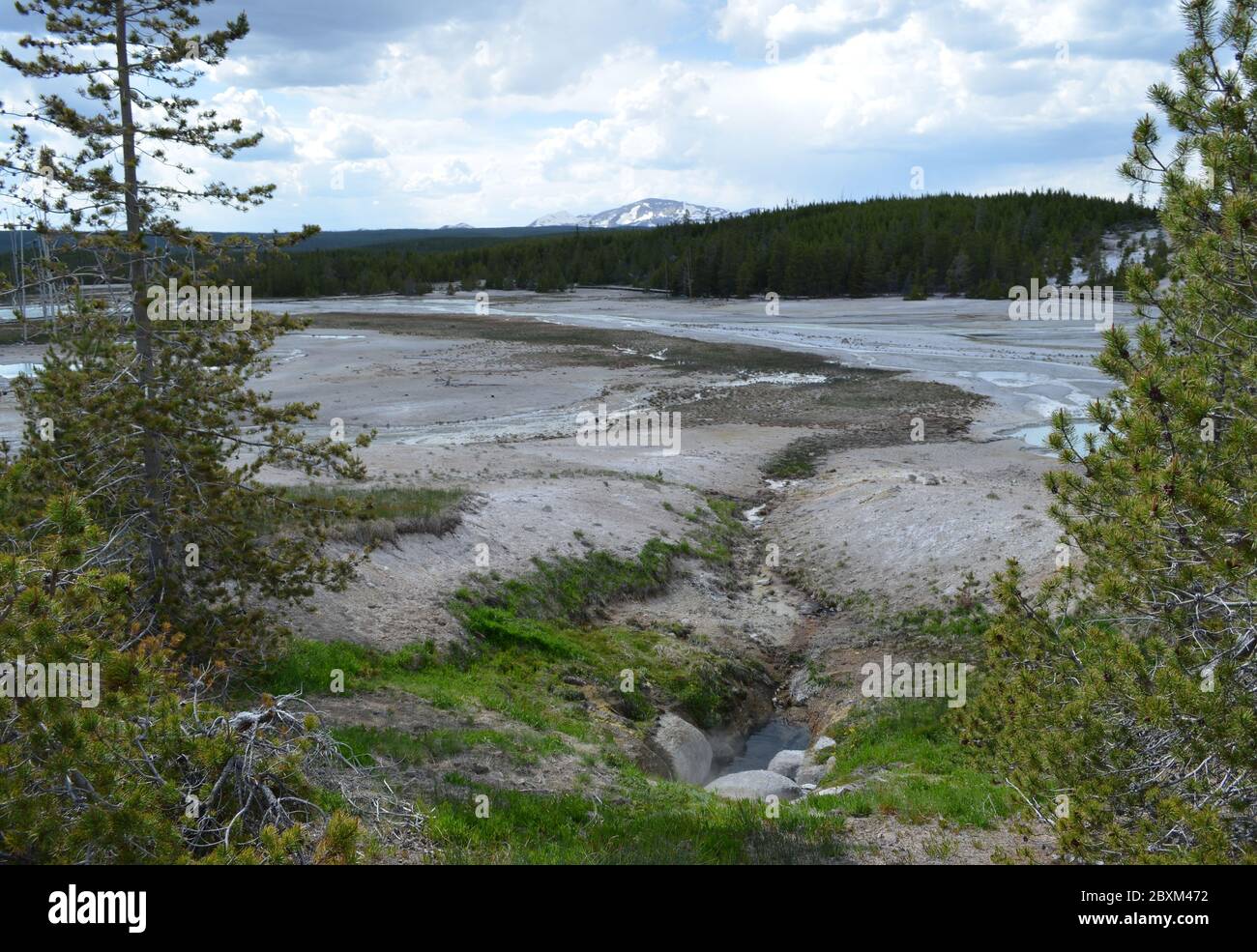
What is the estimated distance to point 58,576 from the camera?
21.8 ft

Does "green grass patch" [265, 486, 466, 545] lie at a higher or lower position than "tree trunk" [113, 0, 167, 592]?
lower

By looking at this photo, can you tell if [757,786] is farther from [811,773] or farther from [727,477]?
[727,477]

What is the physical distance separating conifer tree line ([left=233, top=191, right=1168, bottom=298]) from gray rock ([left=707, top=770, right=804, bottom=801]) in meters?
94.1

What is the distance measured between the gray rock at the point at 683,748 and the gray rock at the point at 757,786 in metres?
0.87

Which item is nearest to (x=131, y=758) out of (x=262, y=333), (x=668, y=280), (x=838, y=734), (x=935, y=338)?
(x=262, y=333)

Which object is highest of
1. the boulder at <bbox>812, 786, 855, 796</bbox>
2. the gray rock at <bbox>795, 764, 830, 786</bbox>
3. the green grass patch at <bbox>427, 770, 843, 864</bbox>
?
the green grass patch at <bbox>427, 770, 843, 864</bbox>

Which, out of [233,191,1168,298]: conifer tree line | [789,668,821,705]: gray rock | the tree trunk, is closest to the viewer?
the tree trunk

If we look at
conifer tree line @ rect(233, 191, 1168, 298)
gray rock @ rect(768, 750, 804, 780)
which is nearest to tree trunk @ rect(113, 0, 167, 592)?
gray rock @ rect(768, 750, 804, 780)

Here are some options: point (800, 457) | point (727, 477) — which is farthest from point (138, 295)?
point (800, 457)

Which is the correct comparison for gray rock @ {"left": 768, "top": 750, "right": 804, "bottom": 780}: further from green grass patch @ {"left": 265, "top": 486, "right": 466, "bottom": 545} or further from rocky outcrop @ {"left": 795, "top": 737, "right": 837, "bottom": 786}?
green grass patch @ {"left": 265, "top": 486, "right": 466, "bottom": 545}

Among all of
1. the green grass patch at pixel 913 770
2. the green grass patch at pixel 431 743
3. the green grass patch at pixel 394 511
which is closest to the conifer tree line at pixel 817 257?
the green grass patch at pixel 394 511

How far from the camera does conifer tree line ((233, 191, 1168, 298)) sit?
360 feet

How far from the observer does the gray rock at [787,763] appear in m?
15.2
